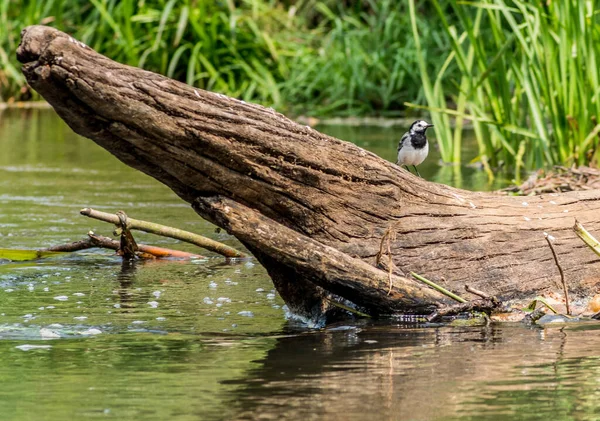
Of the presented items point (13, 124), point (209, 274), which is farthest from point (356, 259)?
point (13, 124)

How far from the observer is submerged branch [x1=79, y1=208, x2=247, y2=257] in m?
5.78

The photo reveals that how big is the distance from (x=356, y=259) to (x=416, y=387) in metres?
1.01

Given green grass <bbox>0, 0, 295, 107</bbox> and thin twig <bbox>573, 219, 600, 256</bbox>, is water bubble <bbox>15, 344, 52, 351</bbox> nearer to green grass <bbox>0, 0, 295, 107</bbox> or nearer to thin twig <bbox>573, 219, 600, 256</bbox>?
thin twig <bbox>573, 219, 600, 256</bbox>

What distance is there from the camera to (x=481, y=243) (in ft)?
15.8

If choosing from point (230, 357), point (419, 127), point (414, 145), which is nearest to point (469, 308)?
point (230, 357)

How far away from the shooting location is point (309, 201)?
14.8 feet

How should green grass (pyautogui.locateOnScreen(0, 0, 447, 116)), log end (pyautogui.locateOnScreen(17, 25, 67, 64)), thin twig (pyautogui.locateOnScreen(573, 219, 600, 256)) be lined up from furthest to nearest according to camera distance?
green grass (pyautogui.locateOnScreen(0, 0, 447, 116))
thin twig (pyautogui.locateOnScreen(573, 219, 600, 256))
log end (pyautogui.locateOnScreen(17, 25, 67, 64))

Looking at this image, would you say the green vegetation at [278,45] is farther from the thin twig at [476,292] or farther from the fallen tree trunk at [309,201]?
the thin twig at [476,292]

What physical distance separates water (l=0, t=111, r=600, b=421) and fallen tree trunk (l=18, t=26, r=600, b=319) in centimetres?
A: 28

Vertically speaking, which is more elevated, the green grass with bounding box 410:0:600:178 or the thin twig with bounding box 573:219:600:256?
the green grass with bounding box 410:0:600:178

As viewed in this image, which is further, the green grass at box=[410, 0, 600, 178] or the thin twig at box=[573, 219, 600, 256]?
the green grass at box=[410, 0, 600, 178]

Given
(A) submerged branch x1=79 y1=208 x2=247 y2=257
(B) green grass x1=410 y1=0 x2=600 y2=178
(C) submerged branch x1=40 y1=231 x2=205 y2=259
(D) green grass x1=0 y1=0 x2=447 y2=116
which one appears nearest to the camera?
(A) submerged branch x1=79 y1=208 x2=247 y2=257

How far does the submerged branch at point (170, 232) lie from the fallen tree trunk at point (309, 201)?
1.44m

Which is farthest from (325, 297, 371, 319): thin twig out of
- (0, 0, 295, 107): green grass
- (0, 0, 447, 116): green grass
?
(0, 0, 295, 107): green grass
